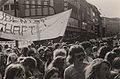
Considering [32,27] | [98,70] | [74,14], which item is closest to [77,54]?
[98,70]

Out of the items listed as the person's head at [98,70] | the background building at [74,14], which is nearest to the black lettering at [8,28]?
the background building at [74,14]

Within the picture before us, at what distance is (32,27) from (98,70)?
2155 millimetres

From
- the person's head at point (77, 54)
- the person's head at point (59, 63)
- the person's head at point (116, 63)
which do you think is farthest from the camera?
the person's head at point (59, 63)

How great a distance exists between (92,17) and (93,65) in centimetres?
245

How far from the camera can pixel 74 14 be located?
504 cm

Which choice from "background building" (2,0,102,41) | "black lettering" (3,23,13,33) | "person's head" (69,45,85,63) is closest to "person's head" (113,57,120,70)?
"person's head" (69,45,85,63)

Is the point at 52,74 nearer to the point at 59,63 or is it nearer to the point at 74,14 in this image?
the point at 59,63

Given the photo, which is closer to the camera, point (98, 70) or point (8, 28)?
point (98, 70)

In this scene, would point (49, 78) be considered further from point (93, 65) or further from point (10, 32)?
point (10, 32)

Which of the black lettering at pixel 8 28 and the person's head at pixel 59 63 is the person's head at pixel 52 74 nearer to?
the person's head at pixel 59 63

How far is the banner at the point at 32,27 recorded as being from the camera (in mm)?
3420

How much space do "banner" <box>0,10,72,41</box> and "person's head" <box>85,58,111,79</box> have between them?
1.91 meters

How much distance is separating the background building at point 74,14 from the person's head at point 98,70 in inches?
62.8

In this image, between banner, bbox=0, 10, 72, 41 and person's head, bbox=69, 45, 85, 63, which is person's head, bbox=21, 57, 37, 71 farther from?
banner, bbox=0, 10, 72, 41
